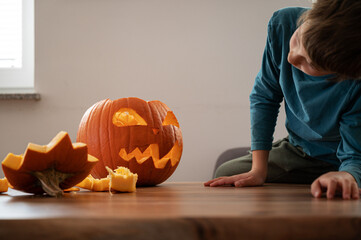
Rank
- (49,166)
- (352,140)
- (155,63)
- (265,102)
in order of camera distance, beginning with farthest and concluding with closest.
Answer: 1. (155,63)
2. (265,102)
3. (352,140)
4. (49,166)

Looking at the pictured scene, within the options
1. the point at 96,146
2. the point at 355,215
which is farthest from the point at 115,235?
the point at 96,146

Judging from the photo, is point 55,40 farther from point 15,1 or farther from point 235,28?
point 235,28

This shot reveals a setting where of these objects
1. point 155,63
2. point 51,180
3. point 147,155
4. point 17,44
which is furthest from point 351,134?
point 17,44

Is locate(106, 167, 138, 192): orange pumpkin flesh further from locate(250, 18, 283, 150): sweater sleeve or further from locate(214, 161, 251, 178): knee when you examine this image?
locate(214, 161, 251, 178): knee

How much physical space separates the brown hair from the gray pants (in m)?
0.60

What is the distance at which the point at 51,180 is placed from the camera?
614 millimetres

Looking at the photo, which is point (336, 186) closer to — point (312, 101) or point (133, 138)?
point (312, 101)

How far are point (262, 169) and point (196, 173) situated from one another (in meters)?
1.02

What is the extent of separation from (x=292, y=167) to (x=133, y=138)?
22.1 inches

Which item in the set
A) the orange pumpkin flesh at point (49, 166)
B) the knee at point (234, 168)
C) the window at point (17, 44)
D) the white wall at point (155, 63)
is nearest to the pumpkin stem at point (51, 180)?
the orange pumpkin flesh at point (49, 166)

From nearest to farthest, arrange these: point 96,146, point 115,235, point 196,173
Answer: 1. point 115,235
2. point 96,146
3. point 196,173

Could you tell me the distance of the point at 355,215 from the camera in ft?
1.21

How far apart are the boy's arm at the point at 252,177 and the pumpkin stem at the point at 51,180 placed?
1.33 feet

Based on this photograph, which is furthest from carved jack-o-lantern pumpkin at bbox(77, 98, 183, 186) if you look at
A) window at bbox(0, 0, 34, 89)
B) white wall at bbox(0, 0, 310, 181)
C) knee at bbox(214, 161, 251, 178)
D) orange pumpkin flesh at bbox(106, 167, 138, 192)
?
window at bbox(0, 0, 34, 89)
